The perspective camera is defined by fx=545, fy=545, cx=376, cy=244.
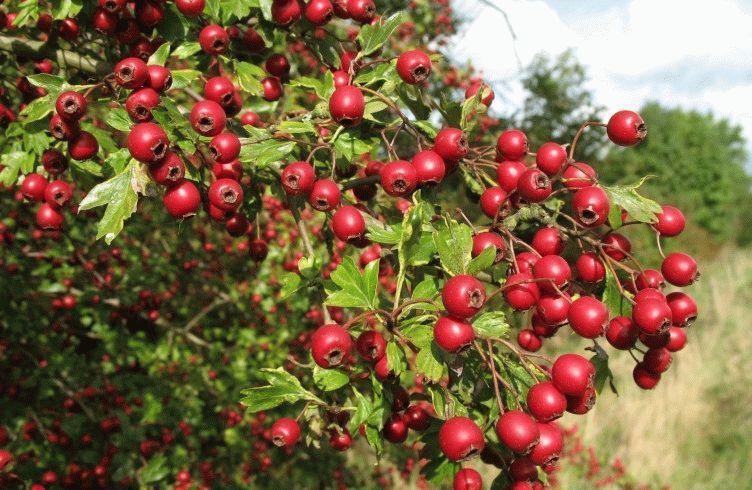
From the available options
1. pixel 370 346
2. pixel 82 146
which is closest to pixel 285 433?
pixel 370 346

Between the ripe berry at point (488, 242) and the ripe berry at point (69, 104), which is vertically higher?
the ripe berry at point (69, 104)

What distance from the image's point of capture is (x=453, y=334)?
1.16m

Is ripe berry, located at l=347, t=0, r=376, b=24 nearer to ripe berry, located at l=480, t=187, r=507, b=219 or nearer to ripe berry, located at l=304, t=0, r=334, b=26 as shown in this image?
ripe berry, located at l=304, t=0, r=334, b=26

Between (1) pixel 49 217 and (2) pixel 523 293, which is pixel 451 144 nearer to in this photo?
(2) pixel 523 293

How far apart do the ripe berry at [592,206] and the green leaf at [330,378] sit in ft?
2.40

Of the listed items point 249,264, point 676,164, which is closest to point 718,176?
point 676,164

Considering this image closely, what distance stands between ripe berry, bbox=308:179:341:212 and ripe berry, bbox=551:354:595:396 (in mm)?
691

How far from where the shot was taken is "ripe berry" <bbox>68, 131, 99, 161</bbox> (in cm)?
157

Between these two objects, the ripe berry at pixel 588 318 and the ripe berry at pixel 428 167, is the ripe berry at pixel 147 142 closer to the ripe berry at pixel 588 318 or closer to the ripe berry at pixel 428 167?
the ripe berry at pixel 428 167

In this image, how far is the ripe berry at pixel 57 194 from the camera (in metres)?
1.74

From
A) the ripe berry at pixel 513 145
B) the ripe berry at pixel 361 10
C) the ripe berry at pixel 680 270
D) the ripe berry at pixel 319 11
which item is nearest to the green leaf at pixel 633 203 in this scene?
the ripe berry at pixel 680 270

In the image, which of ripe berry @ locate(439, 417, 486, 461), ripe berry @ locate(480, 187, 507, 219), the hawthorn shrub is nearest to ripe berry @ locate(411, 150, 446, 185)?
the hawthorn shrub

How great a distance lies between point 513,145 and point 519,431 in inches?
31.1

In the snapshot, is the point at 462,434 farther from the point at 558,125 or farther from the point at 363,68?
the point at 558,125
